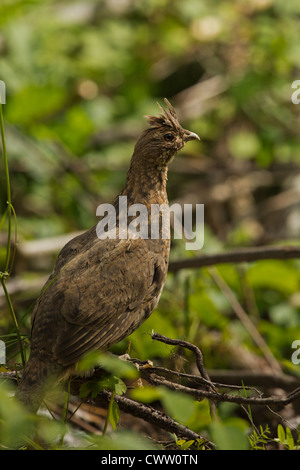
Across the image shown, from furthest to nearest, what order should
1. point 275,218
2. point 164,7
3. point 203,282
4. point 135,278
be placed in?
point 164,7 < point 275,218 < point 203,282 < point 135,278

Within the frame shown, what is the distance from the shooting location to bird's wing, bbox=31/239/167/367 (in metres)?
3.35

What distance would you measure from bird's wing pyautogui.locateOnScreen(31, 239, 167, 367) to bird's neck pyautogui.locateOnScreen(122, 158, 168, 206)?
0.34 meters

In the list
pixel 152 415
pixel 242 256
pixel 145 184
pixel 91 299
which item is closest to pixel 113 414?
pixel 152 415

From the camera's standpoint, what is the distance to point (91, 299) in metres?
3.42

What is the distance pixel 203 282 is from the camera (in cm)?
608

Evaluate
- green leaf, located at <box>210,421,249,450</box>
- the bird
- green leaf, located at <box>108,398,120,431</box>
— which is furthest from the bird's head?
green leaf, located at <box>210,421,249,450</box>

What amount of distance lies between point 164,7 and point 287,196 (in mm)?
2799

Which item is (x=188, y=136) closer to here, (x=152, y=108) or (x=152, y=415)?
(x=152, y=415)

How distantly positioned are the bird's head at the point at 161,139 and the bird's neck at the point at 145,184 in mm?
53

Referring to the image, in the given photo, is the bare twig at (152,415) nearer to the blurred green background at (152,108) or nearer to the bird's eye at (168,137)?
the bird's eye at (168,137)

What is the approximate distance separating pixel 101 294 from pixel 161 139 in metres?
1.07

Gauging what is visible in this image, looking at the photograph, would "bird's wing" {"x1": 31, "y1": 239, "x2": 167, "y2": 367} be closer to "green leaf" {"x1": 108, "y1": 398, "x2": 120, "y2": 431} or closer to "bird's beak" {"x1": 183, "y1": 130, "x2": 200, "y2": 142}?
"green leaf" {"x1": 108, "y1": 398, "x2": 120, "y2": 431}
